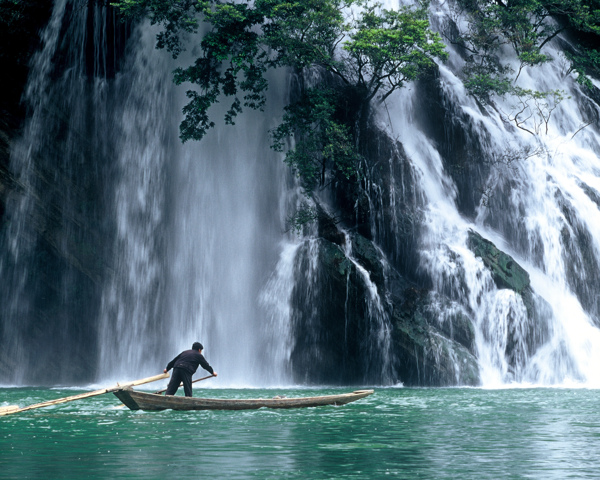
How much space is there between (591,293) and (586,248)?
67.5 inches

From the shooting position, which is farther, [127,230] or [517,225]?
[517,225]

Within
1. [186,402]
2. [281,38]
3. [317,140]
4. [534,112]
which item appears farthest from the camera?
[534,112]

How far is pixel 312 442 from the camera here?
32.6 feet

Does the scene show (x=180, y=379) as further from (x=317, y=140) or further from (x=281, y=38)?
(x=281, y=38)

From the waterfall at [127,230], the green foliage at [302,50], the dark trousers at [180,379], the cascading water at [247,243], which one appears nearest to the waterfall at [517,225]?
the cascading water at [247,243]

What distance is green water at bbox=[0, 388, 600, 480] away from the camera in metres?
7.80

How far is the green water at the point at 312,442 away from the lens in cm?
780

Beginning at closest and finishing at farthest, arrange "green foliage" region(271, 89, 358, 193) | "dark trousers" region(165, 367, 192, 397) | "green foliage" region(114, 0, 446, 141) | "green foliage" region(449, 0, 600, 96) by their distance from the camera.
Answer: "dark trousers" region(165, 367, 192, 397) < "green foliage" region(114, 0, 446, 141) < "green foliage" region(271, 89, 358, 193) < "green foliage" region(449, 0, 600, 96)

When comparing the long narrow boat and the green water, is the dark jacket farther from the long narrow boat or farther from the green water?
the green water

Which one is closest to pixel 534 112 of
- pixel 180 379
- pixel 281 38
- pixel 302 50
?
pixel 302 50

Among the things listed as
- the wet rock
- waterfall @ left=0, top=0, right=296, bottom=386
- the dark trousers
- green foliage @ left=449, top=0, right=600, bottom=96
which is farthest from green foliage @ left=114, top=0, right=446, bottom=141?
the dark trousers

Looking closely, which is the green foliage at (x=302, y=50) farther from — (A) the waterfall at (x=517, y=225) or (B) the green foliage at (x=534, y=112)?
(B) the green foliage at (x=534, y=112)

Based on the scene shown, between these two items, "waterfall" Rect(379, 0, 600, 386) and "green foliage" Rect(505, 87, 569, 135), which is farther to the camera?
"green foliage" Rect(505, 87, 569, 135)

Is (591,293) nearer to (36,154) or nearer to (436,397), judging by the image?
(436,397)
